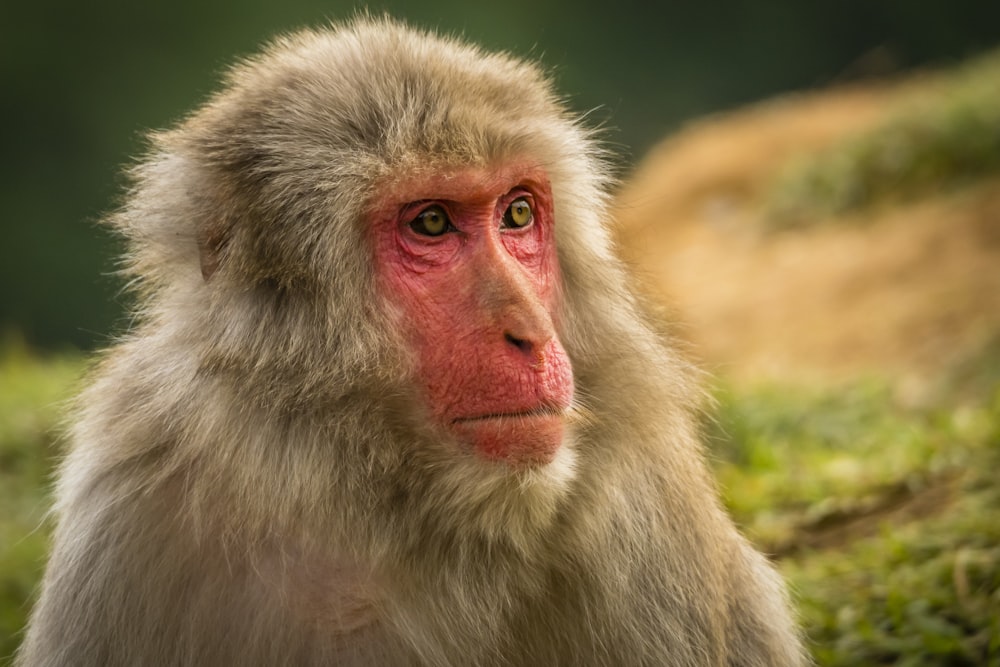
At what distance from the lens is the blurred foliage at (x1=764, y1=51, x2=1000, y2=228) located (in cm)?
934

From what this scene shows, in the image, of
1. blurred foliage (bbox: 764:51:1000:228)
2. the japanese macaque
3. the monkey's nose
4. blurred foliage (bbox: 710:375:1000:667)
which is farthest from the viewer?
blurred foliage (bbox: 764:51:1000:228)

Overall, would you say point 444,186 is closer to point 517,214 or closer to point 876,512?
point 517,214

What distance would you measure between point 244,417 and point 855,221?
7.87 m

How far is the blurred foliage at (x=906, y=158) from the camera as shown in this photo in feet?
30.7

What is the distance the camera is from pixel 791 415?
6715mm

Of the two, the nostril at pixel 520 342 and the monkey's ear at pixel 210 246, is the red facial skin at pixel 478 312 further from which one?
the monkey's ear at pixel 210 246

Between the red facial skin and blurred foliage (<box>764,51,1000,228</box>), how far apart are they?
24.1ft

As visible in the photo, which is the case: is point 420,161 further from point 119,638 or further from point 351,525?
point 119,638

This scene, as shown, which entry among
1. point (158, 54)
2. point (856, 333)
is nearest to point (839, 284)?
point (856, 333)

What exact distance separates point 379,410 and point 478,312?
32cm

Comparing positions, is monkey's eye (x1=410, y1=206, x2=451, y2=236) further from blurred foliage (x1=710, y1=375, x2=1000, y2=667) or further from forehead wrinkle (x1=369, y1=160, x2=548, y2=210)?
blurred foliage (x1=710, y1=375, x2=1000, y2=667)

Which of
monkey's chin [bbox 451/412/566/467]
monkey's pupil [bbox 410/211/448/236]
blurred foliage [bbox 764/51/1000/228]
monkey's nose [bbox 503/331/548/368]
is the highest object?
blurred foliage [bbox 764/51/1000/228]

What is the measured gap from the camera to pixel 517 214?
9.55ft

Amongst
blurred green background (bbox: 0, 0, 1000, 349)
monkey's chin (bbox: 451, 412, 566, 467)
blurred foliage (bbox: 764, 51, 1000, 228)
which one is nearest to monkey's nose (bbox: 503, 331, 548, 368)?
monkey's chin (bbox: 451, 412, 566, 467)
